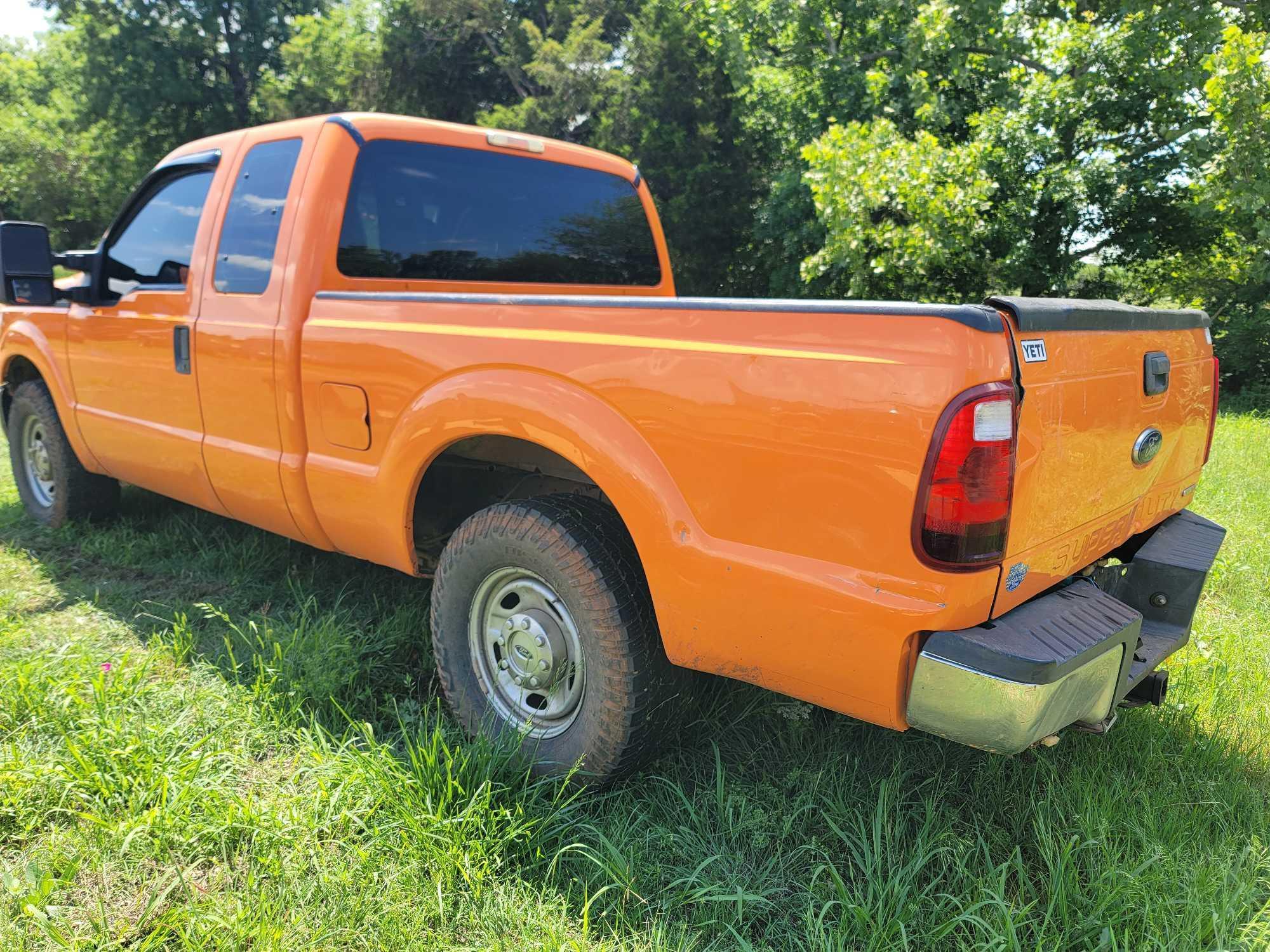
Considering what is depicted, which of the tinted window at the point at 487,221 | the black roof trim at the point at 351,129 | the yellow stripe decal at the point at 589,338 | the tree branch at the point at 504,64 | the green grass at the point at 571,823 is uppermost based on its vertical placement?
the tree branch at the point at 504,64

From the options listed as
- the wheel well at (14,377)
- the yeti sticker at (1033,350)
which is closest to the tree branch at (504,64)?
the wheel well at (14,377)

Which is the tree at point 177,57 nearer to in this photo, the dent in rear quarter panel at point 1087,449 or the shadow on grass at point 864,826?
the shadow on grass at point 864,826

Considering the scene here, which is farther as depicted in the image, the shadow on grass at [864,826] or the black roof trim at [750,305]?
the shadow on grass at [864,826]

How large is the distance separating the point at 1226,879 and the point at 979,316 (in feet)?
5.00

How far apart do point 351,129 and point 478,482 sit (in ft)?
4.45

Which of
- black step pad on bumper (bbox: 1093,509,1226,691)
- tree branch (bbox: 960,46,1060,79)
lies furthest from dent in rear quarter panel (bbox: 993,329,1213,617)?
tree branch (bbox: 960,46,1060,79)

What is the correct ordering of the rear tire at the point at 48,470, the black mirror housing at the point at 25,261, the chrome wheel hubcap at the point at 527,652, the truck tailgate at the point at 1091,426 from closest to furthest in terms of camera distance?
the truck tailgate at the point at 1091,426, the chrome wheel hubcap at the point at 527,652, the black mirror housing at the point at 25,261, the rear tire at the point at 48,470

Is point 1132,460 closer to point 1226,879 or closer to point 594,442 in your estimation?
point 1226,879

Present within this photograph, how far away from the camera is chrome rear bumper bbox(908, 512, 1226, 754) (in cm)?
183

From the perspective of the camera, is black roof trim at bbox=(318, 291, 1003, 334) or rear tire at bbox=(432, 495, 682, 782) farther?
rear tire at bbox=(432, 495, 682, 782)

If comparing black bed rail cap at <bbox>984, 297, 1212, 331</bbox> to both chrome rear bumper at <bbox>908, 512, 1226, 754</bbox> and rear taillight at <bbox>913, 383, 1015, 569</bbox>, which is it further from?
chrome rear bumper at <bbox>908, 512, 1226, 754</bbox>

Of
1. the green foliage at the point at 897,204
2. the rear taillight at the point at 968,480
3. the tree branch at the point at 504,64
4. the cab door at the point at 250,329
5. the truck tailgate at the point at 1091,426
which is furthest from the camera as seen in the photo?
the tree branch at the point at 504,64

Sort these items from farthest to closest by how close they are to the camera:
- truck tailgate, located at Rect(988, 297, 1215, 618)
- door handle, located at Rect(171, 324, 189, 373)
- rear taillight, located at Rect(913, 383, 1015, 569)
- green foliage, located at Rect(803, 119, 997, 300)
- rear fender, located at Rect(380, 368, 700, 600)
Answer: green foliage, located at Rect(803, 119, 997, 300) → door handle, located at Rect(171, 324, 189, 373) → rear fender, located at Rect(380, 368, 700, 600) → truck tailgate, located at Rect(988, 297, 1215, 618) → rear taillight, located at Rect(913, 383, 1015, 569)

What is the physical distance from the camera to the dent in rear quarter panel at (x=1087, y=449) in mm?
1956
